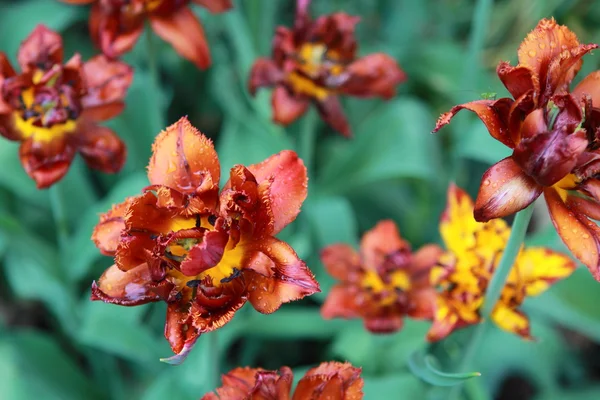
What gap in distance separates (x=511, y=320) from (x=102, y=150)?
635mm

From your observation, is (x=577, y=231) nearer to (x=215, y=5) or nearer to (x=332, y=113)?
(x=332, y=113)

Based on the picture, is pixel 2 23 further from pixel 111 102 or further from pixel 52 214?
pixel 111 102

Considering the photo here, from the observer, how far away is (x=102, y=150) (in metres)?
1.03

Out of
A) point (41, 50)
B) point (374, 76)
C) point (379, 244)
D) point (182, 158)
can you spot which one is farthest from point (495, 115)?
point (41, 50)

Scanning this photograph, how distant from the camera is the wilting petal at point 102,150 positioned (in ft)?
3.39

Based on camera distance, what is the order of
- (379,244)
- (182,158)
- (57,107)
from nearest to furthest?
(182,158)
(57,107)
(379,244)

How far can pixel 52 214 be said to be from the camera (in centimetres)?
155

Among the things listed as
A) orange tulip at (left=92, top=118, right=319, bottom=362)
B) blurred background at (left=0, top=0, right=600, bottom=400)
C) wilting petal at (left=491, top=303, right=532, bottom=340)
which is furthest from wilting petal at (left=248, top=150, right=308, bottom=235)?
blurred background at (left=0, top=0, right=600, bottom=400)

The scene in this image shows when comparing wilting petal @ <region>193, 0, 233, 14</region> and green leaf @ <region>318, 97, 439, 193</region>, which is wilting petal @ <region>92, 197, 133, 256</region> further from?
green leaf @ <region>318, 97, 439, 193</region>

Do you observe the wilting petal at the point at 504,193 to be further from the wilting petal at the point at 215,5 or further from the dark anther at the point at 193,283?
the wilting petal at the point at 215,5

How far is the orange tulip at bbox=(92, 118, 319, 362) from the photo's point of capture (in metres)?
0.65

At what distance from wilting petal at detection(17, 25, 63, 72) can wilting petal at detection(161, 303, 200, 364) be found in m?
0.55

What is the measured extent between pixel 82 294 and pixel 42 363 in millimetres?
232

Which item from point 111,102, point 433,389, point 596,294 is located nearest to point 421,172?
point 596,294
